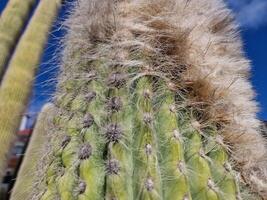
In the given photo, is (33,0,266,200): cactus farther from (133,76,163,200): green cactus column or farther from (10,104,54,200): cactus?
(10,104,54,200): cactus

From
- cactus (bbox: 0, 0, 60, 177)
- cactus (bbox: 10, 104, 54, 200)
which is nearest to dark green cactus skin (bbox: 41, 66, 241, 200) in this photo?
cactus (bbox: 10, 104, 54, 200)

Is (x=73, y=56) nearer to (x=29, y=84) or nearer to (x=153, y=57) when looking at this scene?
(x=153, y=57)

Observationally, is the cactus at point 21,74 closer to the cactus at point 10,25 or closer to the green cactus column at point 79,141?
the cactus at point 10,25

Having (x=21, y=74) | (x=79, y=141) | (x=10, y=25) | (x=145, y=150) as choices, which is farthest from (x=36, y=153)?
(x=10, y=25)

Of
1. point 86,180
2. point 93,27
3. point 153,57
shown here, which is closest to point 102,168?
point 86,180

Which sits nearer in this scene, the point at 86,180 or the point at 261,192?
the point at 86,180

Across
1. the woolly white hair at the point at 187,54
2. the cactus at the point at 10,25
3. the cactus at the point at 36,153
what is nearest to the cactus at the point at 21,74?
the cactus at the point at 10,25

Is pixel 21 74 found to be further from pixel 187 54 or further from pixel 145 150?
pixel 145 150
